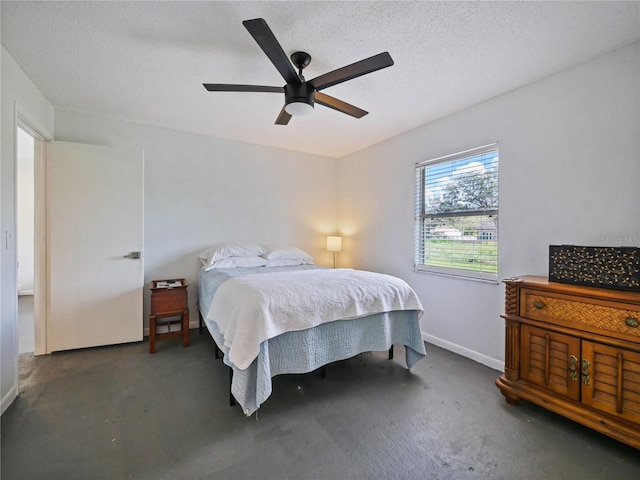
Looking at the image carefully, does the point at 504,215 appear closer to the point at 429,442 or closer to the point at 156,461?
the point at 429,442

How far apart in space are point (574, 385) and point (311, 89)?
2435mm

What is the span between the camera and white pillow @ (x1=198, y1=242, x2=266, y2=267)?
3.36 metres

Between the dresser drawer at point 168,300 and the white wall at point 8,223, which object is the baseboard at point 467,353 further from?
the white wall at point 8,223

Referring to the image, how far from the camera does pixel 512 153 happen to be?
244 centimetres

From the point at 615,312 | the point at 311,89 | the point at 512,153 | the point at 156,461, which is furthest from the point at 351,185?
the point at 156,461

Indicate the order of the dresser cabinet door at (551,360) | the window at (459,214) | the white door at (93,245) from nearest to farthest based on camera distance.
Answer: the dresser cabinet door at (551,360)
the window at (459,214)
the white door at (93,245)

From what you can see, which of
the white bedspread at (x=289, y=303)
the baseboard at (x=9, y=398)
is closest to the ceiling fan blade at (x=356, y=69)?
the white bedspread at (x=289, y=303)

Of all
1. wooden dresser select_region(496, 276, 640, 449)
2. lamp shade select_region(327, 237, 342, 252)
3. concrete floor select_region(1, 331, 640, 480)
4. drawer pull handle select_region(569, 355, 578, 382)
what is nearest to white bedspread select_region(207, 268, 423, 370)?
concrete floor select_region(1, 331, 640, 480)

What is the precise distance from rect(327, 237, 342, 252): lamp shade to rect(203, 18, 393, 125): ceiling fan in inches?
89.7

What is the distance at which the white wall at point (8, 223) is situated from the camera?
6.19ft

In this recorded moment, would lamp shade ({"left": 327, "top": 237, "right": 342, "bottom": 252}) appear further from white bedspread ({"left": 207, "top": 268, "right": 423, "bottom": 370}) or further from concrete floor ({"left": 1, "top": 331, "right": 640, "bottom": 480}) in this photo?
concrete floor ({"left": 1, "top": 331, "right": 640, "bottom": 480})

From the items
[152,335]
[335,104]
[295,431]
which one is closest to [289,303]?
[295,431]

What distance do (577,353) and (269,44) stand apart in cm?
245

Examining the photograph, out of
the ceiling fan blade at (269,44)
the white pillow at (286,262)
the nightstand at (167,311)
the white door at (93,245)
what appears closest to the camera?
the ceiling fan blade at (269,44)
